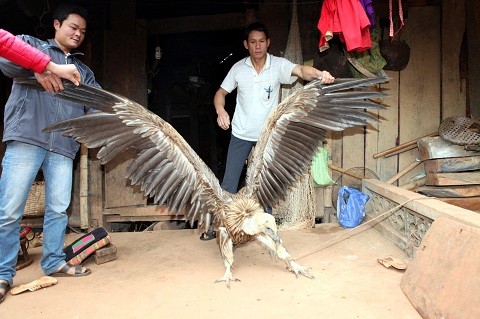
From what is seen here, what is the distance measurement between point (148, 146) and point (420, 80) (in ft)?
10.1

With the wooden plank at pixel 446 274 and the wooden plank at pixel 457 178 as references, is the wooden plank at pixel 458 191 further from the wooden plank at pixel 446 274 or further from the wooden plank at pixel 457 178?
the wooden plank at pixel 446 274

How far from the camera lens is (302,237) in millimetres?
3482

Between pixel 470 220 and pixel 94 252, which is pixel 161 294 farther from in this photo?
pixel 470 220

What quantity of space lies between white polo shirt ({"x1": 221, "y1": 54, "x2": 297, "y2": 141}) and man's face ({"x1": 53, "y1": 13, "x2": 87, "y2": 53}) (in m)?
1.41

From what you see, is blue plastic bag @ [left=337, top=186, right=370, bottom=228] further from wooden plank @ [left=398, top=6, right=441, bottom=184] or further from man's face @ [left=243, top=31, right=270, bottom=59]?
man's face @ [left=243, top=31, right=270, bottom=59]

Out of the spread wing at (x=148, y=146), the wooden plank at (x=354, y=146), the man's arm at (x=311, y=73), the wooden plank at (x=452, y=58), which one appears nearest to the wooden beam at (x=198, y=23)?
the man's arm at (x=311, y=73)

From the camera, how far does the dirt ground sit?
2.13 meters

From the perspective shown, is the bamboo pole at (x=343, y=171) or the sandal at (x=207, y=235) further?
the bamboo pole at (x=343, y=171)

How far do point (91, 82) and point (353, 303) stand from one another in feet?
7.98

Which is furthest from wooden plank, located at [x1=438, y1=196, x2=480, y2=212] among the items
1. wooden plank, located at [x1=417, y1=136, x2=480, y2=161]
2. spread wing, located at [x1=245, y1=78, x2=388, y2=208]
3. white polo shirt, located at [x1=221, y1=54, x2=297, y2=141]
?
white polo shirt, located at [x1=221, y1=54, x2=297, y2=141]

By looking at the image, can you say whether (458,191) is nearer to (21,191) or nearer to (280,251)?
(280,251)

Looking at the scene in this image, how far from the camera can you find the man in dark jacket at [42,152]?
2.40 meters

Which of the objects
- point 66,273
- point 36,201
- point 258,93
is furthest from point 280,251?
point 36,201

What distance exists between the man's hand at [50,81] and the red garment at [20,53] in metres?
0.07
